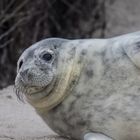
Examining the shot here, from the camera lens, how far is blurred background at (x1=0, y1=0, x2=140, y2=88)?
7.91 meters

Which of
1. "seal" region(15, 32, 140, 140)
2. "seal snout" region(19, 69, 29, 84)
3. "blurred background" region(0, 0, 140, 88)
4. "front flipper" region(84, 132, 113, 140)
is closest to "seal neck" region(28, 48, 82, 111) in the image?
"seal" region(15, 32, 140, 140)

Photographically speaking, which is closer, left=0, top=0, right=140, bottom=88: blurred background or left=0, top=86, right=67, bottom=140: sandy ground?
left=0, top=86, right=67, bottom=140: sandy ground

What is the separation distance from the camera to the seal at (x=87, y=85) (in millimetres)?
3357

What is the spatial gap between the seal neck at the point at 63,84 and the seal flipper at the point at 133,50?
27 centimetres

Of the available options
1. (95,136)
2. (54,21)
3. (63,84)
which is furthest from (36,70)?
(54,21)

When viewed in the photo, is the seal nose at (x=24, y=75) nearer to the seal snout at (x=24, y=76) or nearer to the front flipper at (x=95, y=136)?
the seal snout at (x=24, y=76)

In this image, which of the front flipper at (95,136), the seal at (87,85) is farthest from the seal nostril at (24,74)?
the front flipper at (95,136)

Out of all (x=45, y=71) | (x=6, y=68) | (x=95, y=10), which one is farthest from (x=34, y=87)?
(x=95, y=10)

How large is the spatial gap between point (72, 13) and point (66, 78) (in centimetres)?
551

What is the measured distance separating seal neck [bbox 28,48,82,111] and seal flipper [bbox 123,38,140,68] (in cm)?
27

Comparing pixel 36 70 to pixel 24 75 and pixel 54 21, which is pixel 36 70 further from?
pixel 54 21

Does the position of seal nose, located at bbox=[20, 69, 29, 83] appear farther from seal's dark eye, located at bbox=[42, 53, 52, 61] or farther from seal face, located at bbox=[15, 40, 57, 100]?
seal's dark eye, located at bbox=[42, 53, 52, 61]

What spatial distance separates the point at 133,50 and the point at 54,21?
535 centimetres

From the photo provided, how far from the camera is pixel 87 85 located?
3.46 metres
